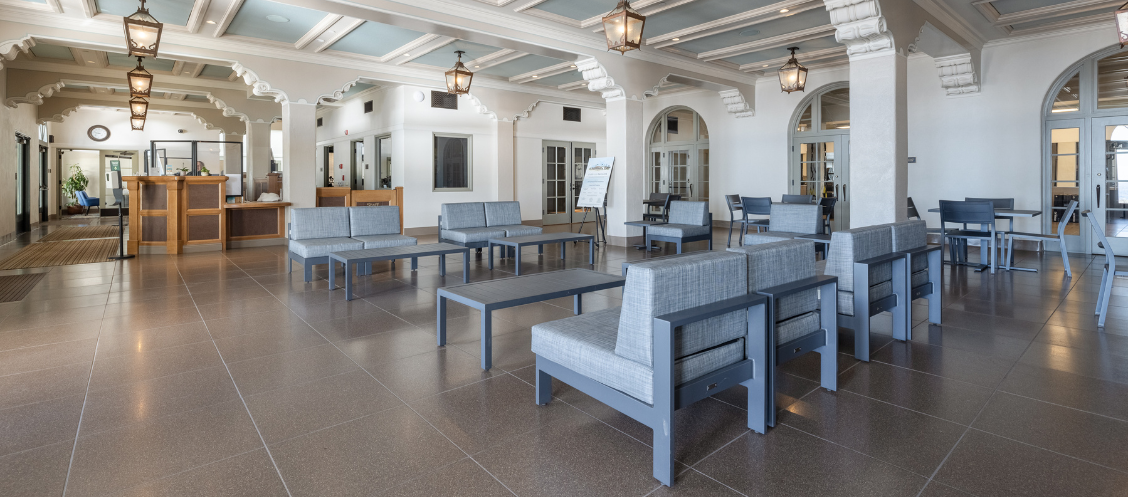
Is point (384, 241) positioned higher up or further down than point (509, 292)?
higher up

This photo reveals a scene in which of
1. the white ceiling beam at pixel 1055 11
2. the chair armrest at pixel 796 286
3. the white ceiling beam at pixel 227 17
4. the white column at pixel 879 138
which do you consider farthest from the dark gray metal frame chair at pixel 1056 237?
the white ceiling beam at pixel 227 17

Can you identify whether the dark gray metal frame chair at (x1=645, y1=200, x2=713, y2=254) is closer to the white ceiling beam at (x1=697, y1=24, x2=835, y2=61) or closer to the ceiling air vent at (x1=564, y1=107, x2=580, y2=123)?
the white ceiling beam at (x1=697, y1=24, x2=835, y2=61)

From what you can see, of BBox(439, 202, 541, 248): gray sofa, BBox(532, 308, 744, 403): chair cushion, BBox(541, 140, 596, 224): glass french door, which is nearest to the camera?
BBox(532, 308, 744, 403): chair cushion

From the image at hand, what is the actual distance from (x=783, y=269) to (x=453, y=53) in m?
8.08

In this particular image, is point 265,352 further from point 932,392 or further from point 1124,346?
point 1124,346

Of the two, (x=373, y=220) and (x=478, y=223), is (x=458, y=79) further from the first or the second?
(x=373, y=220)

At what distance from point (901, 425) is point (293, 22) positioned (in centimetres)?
791

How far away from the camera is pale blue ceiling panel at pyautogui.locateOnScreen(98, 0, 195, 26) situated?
21.9 feet

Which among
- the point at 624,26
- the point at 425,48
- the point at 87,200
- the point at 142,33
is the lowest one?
the point at 87,200

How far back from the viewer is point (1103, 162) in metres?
7.86

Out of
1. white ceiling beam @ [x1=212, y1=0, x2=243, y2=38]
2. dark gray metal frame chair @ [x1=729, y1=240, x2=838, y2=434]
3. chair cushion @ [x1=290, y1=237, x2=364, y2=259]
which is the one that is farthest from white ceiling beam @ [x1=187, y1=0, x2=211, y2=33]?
dark gray metal frame chair @ [x1=729, y1=240, x2=838, y2=434]

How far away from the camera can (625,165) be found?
9.31m

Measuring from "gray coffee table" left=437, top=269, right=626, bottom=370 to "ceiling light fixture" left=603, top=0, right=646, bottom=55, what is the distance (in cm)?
223

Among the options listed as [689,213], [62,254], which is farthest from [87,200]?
[689,213]
